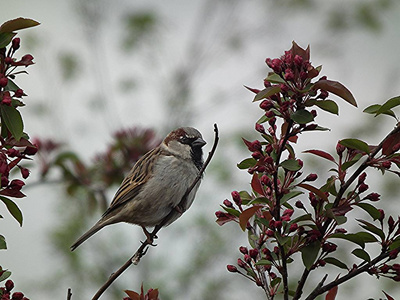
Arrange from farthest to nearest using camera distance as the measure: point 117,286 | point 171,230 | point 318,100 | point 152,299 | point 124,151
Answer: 1. point 171,230
2. point 117,286
3. point 124,151
4. point 152,299
5. point 318,100

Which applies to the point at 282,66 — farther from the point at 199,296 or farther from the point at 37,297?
the point at 37,297

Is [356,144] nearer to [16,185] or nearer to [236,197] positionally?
[236,197]

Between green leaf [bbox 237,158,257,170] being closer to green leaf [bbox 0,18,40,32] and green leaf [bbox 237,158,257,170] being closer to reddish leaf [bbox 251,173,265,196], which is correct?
reddish leaf [bbox 251,173,265,196]

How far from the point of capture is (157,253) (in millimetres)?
8438

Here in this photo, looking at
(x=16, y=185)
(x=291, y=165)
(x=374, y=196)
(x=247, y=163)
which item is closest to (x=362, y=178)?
(x=374, y=196)

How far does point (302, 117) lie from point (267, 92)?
0.11 m

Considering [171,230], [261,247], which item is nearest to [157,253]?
[171,230]

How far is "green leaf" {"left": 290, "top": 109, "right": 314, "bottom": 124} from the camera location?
4.95ft

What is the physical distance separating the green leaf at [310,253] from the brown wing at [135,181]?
194 centimetres

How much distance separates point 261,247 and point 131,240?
23.0ft

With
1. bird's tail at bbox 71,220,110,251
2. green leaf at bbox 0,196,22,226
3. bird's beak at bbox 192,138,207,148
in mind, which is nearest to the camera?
green leaf at bbox 0,196,22,226

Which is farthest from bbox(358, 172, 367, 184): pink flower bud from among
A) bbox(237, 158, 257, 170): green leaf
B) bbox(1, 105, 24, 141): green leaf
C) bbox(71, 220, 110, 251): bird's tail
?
bbox(71, 220, 110, 251): bird's tail

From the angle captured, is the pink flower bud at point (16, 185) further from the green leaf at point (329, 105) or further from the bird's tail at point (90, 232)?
the bird's tail at point (90, 232)

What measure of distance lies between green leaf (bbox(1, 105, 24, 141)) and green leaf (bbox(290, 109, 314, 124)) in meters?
0.65
